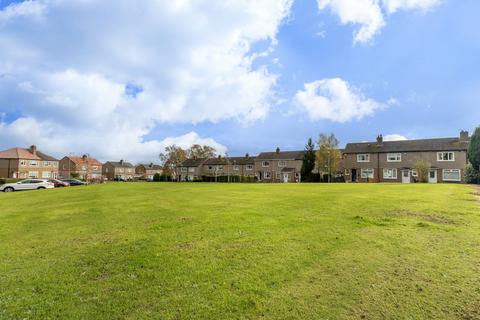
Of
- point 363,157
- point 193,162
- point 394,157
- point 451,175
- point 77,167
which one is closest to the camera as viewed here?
point 451,175

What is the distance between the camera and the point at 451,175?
4903 centimetres

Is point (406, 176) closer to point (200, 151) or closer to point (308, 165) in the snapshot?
point (308, 165)

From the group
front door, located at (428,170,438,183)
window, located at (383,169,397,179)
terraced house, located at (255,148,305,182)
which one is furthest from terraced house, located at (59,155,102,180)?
front door, located at (428,170,438,183)

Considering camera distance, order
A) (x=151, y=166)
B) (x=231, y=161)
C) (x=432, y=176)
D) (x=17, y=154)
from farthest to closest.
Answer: (x=151, y=166), (x=231, y=161), (x=17, y=154), (x=432, y=176)

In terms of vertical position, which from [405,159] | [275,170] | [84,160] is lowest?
[275,170]

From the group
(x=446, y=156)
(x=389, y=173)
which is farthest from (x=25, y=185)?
(x=446, y=156)

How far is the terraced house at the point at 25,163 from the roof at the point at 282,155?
68.1 m

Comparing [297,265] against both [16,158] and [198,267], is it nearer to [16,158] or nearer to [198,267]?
[198,267]

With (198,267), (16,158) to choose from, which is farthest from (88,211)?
(16,158)

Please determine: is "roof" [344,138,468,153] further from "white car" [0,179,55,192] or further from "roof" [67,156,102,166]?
"roof" [67,156,102,166]

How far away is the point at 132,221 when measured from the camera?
37.9ft

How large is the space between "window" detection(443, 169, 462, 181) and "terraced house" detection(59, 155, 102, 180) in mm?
104102

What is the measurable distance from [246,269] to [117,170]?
454 ft

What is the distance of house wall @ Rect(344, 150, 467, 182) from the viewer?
48875 mm
